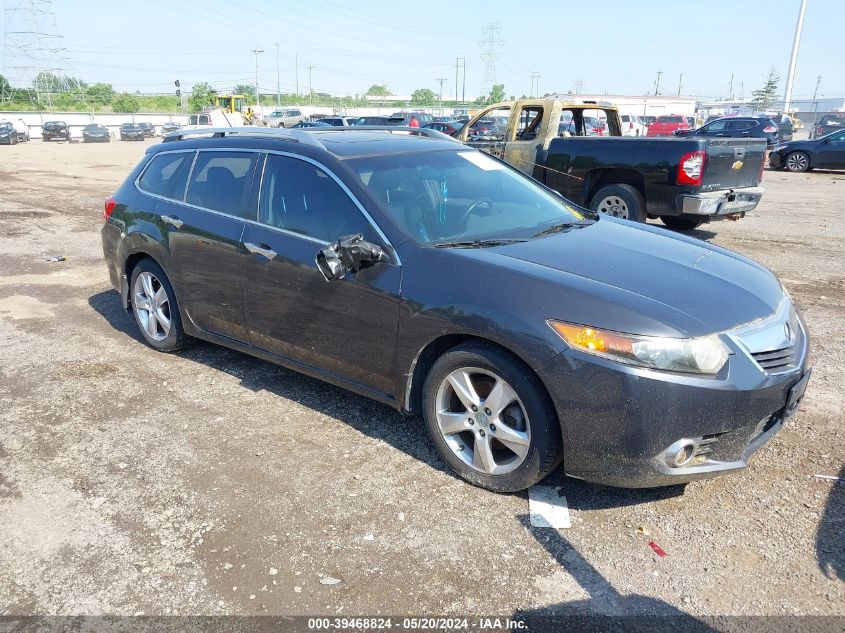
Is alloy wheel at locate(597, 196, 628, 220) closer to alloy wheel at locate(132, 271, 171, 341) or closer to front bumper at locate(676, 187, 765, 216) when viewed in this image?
front bumper at locate(676, 187, 765, 216)

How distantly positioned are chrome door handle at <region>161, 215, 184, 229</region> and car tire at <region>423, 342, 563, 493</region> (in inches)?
95.4

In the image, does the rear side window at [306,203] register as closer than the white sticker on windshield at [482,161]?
Yes

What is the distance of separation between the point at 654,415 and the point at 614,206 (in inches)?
265

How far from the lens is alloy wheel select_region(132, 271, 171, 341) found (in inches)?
204

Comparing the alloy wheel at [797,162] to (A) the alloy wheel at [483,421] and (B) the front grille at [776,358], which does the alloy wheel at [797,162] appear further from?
(A) the alloy wheel at [483,421]

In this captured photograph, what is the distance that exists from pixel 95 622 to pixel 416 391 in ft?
5.82

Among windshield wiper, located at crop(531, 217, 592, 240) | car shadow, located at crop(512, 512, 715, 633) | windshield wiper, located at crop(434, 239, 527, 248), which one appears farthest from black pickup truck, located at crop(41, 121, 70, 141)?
car shadow, located at crop(512, 512, 715, 633)

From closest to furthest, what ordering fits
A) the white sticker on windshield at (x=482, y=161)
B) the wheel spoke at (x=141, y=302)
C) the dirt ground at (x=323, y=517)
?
the dirt ground at (x=323, y=517), the white sticker on windshield at (x=482, y=161), the wheel spoke at (x=141, y=302)

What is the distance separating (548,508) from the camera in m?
3.25

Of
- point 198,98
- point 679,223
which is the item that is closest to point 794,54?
point 679,223

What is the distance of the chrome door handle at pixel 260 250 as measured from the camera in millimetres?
4084

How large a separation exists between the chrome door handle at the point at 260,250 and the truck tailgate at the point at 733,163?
6.26 metres

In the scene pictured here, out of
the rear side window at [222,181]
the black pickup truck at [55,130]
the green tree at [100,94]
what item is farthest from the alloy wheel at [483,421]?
the green tree at [100,94]

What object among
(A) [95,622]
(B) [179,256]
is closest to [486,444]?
(A) [95,622]
